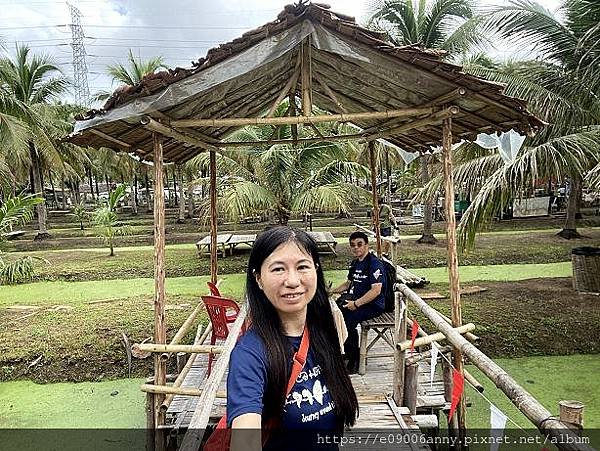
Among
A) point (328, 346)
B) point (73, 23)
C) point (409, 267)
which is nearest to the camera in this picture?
point (328, 346)

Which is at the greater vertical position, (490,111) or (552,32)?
(552,32)

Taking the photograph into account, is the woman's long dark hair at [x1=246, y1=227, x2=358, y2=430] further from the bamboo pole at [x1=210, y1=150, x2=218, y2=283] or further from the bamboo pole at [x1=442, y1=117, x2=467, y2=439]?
the bamboo pole at [x1=210, y1=150, x2=218, y2=283]

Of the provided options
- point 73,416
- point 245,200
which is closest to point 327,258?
point 245,200

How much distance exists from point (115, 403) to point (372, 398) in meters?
2.63

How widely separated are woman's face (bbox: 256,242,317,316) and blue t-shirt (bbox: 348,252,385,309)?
2753 millimetres

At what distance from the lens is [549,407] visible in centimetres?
424

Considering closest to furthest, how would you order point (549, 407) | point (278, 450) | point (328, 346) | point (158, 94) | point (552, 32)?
point (278, 450), point (328, 346), point (158, 94), point (549, 407), point (552, 32)

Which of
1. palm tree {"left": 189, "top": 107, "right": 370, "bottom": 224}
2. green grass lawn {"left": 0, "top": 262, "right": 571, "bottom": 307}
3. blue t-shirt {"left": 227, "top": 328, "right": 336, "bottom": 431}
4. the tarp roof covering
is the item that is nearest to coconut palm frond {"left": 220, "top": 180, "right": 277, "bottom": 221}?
palm tree {"left": 189, "top": 107, "right": 370, "bottom": 224}

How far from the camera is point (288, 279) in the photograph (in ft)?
4.96

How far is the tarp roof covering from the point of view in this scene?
2.91 m

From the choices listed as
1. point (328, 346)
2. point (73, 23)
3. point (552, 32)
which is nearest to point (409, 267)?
point (552, 32)

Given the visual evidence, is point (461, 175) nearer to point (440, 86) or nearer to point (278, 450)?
point (440, 86)

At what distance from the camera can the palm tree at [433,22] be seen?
434 inches

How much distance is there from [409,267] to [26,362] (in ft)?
22.3
